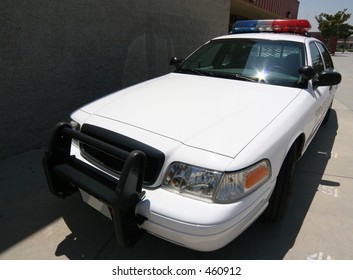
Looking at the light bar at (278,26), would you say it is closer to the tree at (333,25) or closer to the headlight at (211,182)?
the headlight at (211,182)

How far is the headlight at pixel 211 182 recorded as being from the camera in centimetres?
182

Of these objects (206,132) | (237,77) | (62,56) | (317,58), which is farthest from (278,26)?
(206,132)

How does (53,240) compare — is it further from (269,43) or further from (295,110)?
(269,43)

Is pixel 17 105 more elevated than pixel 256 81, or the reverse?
pixel 256 81

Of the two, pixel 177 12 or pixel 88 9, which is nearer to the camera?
pixel 88 9

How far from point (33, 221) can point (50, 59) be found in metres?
2.33

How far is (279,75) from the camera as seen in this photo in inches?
121

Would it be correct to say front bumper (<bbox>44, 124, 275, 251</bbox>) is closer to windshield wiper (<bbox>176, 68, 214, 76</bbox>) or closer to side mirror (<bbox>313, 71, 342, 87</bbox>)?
side mirror (<bbox>313, 71, 342, 87</bbox>)

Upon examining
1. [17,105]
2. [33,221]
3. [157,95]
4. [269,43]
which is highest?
[269,43]

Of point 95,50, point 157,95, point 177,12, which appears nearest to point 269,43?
point 157,95

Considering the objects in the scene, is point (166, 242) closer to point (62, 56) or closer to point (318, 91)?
point (318, 91)

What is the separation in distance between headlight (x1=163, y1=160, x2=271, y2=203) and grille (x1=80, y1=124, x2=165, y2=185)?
0.34ft

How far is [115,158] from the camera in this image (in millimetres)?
2160

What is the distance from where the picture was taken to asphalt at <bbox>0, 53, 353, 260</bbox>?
7.55 ft
